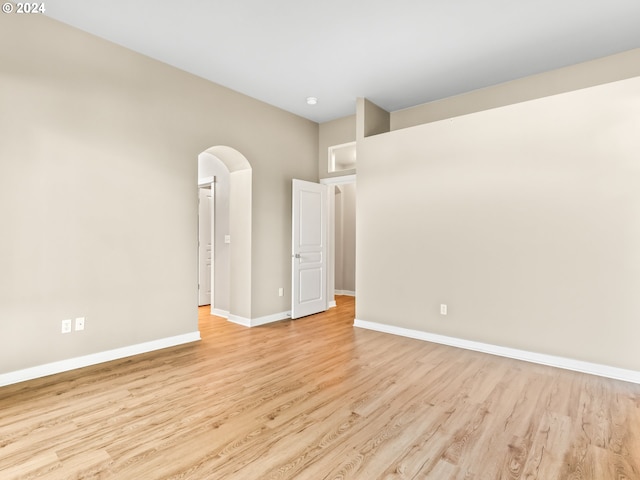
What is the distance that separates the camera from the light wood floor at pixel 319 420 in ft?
6.11

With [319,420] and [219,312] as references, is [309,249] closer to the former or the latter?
[219,312]

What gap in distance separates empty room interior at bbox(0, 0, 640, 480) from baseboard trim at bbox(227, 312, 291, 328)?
2.1 inches

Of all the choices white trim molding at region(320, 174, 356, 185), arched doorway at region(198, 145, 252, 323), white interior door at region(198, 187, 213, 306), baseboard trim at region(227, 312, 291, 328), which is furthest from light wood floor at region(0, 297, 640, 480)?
white trim molding at region(320, 174, 356, 185)

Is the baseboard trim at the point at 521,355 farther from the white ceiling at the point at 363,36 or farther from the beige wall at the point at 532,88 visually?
the white ceiling at the point at 363,36

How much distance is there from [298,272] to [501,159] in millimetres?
3100

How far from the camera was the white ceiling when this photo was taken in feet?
9.52

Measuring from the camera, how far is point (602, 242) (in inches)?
125

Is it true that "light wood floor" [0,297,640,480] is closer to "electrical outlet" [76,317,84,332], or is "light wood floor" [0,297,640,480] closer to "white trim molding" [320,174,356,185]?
"electrical outlet" [76,317,84,332]

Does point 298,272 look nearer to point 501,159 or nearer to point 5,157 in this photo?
point 501,159

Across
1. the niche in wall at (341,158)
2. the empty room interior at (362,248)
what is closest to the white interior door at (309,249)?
the niche in wall at (341,158)

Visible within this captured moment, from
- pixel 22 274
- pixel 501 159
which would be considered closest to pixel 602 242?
pixel 501 159

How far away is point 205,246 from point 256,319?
2.04m

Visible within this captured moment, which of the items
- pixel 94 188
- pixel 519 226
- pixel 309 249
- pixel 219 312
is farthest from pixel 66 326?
pixel 519 226

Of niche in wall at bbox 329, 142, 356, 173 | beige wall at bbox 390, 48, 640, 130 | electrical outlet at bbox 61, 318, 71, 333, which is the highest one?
beige wall at bbox 390, 48, 640, 130
